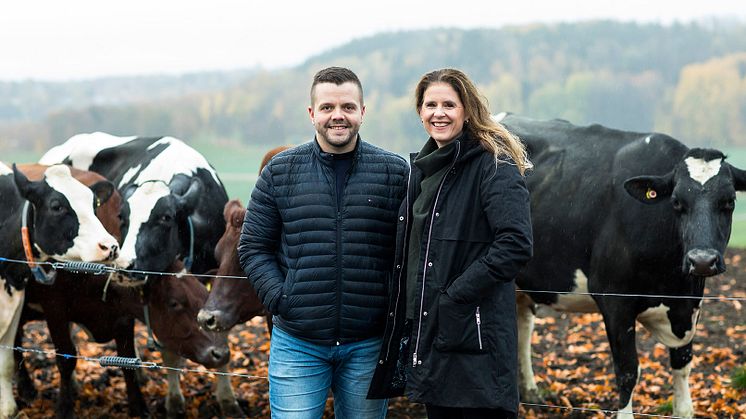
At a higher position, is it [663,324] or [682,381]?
[663,324]

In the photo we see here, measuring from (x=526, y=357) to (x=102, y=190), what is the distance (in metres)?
3.71

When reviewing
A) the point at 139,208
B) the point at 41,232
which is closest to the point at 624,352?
the point at 139,208

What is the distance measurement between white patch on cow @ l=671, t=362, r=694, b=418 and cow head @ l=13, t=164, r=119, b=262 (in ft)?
12.9

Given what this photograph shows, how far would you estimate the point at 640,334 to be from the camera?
1006 centimetres

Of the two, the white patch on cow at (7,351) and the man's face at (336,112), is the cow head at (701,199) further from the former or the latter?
the white patch on cow at (7,351)

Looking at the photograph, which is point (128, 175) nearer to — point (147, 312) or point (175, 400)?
point (147, 312)

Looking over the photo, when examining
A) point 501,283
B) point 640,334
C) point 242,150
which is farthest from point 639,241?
point 242,150

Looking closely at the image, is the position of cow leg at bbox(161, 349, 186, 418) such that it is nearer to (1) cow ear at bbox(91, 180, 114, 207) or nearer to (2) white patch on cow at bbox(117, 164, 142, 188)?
(1) cow ear at bbox(91, 180, 114, 207)

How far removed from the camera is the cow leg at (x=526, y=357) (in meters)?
7.74

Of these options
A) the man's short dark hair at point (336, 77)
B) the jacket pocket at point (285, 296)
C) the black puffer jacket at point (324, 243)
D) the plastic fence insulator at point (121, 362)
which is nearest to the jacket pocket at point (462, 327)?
the black puffer jacket at point (324, 243)

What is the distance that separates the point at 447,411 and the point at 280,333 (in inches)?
32.1

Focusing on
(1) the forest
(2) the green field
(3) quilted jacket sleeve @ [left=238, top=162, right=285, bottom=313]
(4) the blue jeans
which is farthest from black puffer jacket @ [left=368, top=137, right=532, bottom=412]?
(1) the forest

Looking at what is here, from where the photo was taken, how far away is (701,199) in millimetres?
5613

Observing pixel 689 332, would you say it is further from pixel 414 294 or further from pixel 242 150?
pixel 242 150
